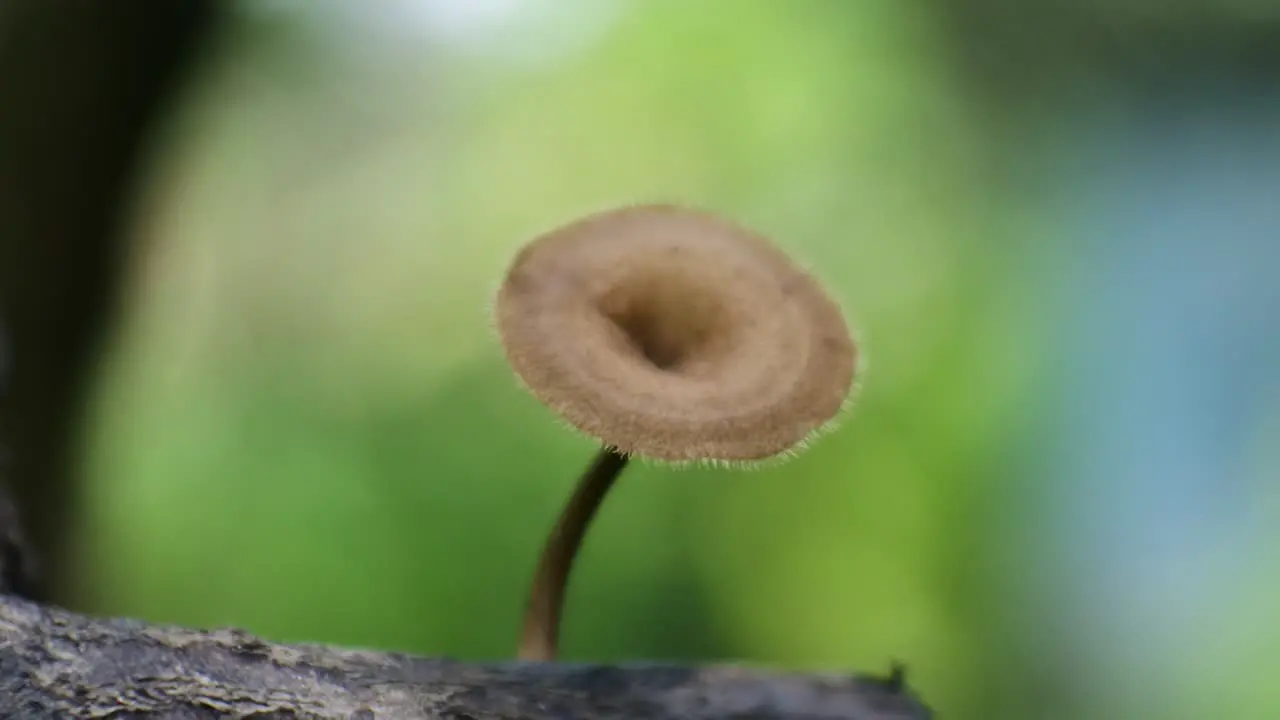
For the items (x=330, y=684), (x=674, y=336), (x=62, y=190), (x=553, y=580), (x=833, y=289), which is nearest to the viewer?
(x=330, y=684)

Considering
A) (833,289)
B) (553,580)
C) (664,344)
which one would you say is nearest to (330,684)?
(553,580)

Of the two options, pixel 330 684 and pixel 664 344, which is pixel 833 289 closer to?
pixel 664 344

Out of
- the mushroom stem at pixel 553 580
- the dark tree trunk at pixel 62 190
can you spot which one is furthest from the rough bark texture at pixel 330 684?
the dark tree trunk at pixel 62 190

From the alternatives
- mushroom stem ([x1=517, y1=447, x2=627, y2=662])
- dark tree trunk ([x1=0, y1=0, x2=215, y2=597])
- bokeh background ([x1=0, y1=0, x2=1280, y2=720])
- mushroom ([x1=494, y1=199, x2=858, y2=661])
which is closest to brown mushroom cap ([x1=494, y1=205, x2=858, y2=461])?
mushroom ([x1=494, y1=199, x2=858, y2=661])

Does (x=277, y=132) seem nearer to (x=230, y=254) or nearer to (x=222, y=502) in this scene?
(x=230, y=254)

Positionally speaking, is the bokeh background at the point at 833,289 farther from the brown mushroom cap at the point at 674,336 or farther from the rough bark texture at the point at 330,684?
the rough bark texture at the point at 330,684

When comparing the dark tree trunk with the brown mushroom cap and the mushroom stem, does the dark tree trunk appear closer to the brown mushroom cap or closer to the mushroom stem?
the mushroom stem
